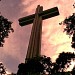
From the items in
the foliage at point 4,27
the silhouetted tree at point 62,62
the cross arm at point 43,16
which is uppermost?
the cross arm at point 43,16

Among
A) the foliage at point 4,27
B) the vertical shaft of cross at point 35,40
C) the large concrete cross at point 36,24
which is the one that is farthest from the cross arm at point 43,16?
the foliage at point 4,27

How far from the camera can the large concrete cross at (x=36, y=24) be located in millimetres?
23416

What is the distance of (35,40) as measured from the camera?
24609 mm

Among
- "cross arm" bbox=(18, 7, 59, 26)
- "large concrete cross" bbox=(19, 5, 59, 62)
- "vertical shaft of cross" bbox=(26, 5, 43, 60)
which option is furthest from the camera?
"cross arm" bbox=(18, 7, 59, 26)

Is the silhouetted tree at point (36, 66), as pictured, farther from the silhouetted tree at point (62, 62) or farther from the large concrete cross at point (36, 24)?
the large concrete cross at point (36, 24)

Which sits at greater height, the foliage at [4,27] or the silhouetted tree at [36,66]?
the foliage at [4,27]

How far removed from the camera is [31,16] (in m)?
28.8

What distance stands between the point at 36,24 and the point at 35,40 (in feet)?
8.19

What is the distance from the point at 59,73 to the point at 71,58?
41.9 inches

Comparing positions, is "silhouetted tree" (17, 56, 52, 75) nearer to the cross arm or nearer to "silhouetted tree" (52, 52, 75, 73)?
"silhouetted tree" (52, 52, 75, 73)

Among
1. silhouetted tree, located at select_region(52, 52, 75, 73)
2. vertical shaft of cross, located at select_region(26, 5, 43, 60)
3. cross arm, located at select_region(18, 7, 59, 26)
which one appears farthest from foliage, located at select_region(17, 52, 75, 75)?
cross arm, located at select_region(18, 7, 59, 26)

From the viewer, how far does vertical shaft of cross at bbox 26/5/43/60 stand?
23.1 meters

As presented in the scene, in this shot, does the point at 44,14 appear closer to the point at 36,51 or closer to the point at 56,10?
the point at 56,10

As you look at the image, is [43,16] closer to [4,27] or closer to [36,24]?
[36,24]
